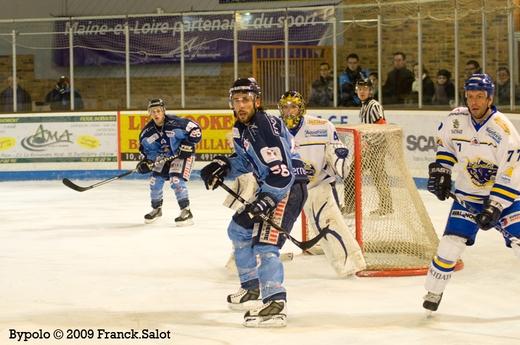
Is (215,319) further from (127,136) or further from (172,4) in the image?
(172,4)

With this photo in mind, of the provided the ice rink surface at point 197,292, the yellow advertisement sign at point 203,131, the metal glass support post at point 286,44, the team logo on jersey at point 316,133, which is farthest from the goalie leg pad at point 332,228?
the yellow advertisement sign at point 203,131

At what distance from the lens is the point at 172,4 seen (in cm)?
1587

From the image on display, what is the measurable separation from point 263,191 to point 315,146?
1816 millimetres

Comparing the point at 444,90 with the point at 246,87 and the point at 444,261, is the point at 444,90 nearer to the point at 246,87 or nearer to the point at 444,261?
the point at 444,261

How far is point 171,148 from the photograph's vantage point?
9.67 meters

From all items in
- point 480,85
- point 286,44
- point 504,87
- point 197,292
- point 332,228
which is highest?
point 286,44

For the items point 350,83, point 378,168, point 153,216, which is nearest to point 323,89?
point 350,83

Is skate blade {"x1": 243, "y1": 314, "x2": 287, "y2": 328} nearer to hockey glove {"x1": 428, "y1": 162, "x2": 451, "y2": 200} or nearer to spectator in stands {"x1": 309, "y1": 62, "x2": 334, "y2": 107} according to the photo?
hockey glove {"x1": 428, "y1": 162, "x2": 451, "y2": 200}

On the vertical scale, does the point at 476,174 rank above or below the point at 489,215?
above

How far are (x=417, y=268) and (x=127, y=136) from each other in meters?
7.57

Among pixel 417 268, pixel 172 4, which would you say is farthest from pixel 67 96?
pixel 417 268

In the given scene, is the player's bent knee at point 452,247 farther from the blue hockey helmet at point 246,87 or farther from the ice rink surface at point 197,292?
the blue hockey helmet at point 246,87

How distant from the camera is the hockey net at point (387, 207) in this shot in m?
7.27

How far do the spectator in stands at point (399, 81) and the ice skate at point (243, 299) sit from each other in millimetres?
7091
